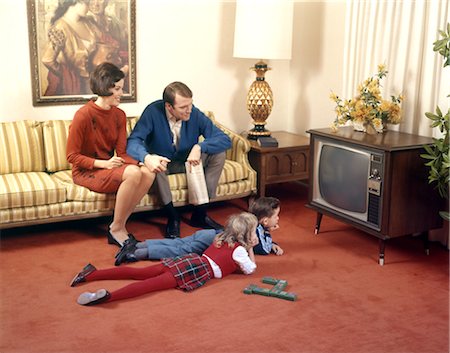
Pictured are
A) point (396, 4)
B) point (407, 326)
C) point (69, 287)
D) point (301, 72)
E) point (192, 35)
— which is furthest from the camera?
point (301, 72)

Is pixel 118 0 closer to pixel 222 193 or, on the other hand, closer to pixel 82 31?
pixel 82 31

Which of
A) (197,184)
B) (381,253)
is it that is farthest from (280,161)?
(381,253)

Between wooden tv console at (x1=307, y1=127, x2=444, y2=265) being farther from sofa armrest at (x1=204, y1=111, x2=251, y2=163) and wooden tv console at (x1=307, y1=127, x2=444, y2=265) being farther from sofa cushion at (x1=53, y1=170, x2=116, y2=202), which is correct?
sofa cushion at (x1=53, y1=170, x2=116, y2=202)

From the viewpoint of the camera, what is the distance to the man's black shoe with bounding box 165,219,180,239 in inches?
149

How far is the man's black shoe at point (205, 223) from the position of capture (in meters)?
4.00

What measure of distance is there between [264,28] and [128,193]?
164 centimetres

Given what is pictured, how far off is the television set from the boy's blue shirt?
2.14 feet

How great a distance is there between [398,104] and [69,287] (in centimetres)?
230

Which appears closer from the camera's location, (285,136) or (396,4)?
(396,4)

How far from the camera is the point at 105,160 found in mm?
3715

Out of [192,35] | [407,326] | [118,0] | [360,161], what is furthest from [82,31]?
[407,326]

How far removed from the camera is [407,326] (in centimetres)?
266

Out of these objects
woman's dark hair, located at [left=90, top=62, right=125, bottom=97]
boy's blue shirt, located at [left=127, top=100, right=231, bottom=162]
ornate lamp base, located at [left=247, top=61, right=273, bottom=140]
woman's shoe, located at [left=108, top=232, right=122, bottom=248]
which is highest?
woman's dark hair, located at [left=90, top=62, right=125, bottom=97]

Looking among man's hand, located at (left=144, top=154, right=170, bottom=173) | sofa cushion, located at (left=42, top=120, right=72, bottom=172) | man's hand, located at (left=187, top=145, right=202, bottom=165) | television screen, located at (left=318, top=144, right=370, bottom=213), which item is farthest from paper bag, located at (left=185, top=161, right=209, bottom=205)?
sofa cushion, located at (left=42, top=120, right=72, bottom=172)
